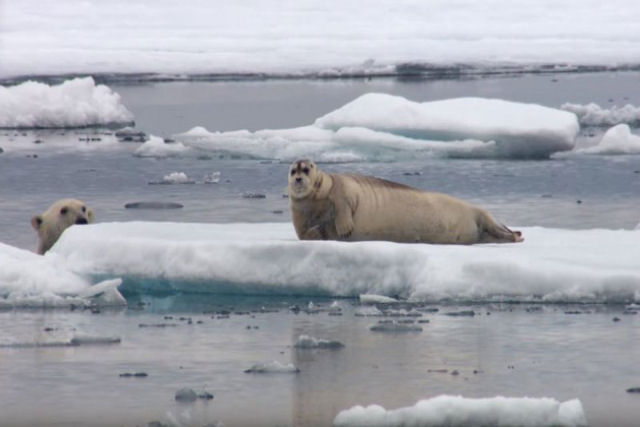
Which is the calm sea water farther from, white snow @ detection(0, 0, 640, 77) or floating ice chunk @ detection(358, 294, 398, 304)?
white snow @ detection(0, 0, 640, 77)

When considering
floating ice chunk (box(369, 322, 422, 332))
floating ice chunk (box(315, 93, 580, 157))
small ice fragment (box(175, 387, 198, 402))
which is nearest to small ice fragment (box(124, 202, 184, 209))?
floating ice chunk (box(315, 93, 580, 157))

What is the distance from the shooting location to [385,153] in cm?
1700

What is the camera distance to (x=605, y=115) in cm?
2080

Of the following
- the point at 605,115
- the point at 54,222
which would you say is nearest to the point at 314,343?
the point at 54,222

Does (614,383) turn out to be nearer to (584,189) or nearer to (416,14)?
(584,189)

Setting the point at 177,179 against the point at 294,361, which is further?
the point at 177,179

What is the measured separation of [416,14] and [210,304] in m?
33.8

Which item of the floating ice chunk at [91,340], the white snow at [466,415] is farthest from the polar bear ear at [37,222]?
the white snow at [466,415]

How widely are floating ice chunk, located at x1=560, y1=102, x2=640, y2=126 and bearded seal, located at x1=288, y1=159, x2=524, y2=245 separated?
→ 37.4ft

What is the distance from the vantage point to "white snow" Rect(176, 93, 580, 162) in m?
16.8

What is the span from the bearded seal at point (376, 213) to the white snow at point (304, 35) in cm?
1812

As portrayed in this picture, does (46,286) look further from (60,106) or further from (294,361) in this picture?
(60,106)

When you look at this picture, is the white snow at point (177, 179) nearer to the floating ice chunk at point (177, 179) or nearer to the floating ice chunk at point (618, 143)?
the floating ice chunk at point (177, 179)

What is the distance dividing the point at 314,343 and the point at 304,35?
98.9 ft
